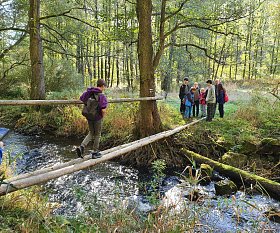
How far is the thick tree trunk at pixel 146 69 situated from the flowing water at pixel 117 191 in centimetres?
148

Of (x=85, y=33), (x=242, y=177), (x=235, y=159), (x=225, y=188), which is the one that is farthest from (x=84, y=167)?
(x=85, y=33)

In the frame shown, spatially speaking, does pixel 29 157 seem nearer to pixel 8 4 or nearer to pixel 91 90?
pixel 91 90

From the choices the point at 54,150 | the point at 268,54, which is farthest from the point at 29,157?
the point at 268,54

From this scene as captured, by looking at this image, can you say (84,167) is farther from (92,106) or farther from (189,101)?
(189,101)

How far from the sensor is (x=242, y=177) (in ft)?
21.3

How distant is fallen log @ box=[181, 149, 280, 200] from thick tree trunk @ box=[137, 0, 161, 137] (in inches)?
53.2

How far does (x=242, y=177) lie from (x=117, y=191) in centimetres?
334

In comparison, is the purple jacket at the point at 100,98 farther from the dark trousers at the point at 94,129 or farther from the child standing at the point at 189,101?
the child standing at the point at 189,101

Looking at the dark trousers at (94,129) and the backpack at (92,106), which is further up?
the backpack at (92,106)

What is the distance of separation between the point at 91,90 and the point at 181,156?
4.42m

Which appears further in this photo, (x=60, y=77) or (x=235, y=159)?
(x=60, y=77)

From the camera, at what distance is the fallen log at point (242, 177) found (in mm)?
5887

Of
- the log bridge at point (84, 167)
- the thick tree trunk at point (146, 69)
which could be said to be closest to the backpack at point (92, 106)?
the log bridge at point (84, 167)

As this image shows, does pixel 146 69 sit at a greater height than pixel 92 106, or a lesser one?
greater
